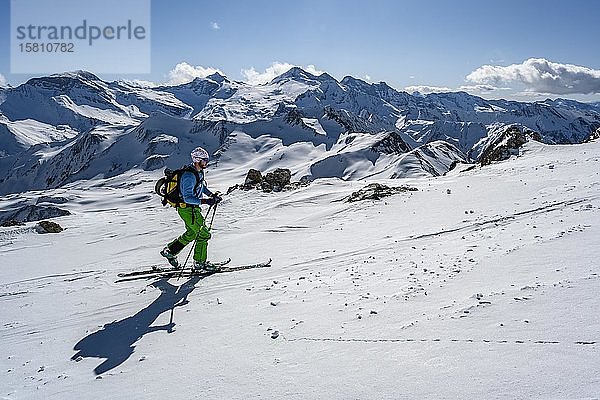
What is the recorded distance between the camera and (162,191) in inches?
375

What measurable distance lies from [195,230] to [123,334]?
10.8 feet

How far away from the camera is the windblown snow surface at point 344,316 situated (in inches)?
170

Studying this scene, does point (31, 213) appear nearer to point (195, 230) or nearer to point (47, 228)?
point (47, 228)

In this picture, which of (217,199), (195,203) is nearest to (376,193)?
(217,199)

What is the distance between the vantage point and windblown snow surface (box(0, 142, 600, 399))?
4320 millimetres

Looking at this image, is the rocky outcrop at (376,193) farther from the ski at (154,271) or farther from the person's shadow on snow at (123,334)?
the person's shadow on snow at (123,334)

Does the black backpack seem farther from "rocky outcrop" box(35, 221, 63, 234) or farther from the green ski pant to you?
"rocky outcrop" box(35, 221, 63, 234)

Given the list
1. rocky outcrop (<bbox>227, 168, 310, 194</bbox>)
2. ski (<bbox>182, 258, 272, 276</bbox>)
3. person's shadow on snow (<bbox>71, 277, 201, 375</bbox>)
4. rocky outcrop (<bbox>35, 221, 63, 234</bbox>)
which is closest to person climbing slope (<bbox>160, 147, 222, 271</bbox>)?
ski (<bbox>182, 258, 272, 276</bbox>)

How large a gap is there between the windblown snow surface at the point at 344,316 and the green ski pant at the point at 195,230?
822 mm

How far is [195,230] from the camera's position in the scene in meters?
9.56

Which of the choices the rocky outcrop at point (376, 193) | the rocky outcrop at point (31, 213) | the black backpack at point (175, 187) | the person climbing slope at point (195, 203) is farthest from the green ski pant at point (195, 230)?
the rocky outcrop at point (31, 213)

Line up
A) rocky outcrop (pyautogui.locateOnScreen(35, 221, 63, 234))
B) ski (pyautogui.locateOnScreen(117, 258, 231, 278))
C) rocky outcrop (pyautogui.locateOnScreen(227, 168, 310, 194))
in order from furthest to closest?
1. rocky outcrop (pyautogui.locateOnScreen(227, 168, 310, 194))
2. rocky outcrop (pyautogui.locateOnScreen(35, 221, 63, 234))
3. ski (pyautogui.locateOnScreen(117, 258, 231, 278))

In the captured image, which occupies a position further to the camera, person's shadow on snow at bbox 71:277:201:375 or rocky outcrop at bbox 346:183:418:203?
rocky outcrop at bbox 346:183:418:203

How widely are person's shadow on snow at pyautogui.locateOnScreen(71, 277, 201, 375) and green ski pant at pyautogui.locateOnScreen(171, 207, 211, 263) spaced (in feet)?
4.70
